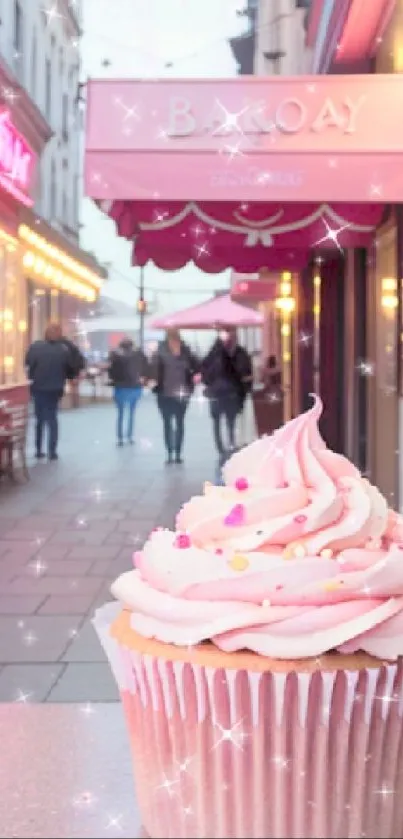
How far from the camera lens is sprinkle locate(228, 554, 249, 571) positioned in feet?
8.48

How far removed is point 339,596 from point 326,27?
831 centimetres

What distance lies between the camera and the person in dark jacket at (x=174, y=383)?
1405 cm

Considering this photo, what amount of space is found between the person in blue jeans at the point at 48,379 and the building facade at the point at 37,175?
0.32 meters

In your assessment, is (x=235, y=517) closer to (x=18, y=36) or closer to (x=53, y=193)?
(x=18, y=36)

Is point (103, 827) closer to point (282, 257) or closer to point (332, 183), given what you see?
point (332, 183)

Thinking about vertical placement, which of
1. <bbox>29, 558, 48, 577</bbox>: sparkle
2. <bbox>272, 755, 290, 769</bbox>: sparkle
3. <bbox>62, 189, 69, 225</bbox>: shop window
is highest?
<bbox>62, 189, 69, 225</bbox>: shop window

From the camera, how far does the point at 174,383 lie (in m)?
14.1

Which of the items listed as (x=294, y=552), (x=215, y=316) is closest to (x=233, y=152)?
(x=294, y=552)

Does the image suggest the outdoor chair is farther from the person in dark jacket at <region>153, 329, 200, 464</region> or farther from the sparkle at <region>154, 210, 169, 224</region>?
the sparkle at <region>154, 210, 169, 224</region>

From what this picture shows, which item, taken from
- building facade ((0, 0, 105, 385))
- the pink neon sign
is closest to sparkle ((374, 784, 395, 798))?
building facade ((0, 0, 105, 385))

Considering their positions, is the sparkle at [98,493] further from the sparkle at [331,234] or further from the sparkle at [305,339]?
the sparkle at [305,339]

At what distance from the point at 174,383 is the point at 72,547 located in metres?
6.18

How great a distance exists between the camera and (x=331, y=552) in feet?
8.63

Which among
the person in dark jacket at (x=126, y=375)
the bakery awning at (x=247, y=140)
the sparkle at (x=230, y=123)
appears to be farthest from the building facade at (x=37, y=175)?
the sparkle at (x=230, y=123)
